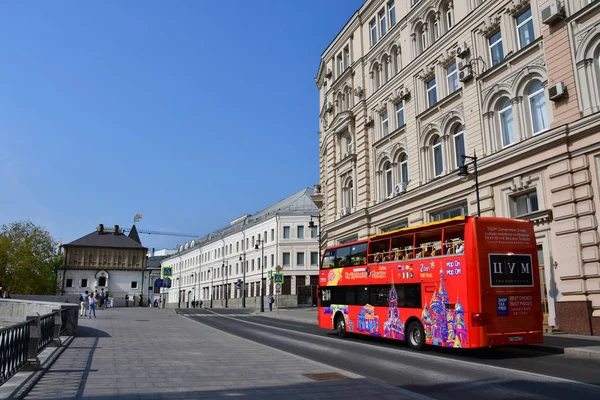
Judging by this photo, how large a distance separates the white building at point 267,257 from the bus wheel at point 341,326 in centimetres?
3568

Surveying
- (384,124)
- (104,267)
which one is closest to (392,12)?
(384,124)

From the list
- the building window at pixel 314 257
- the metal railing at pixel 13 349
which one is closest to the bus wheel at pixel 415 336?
the metal railing at pixel 13 349

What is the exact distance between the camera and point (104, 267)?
333 ft

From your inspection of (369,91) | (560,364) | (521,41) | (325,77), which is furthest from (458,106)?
(325,77)

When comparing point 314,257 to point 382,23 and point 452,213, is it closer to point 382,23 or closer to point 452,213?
point 382,23

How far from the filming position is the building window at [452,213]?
24.5 meters

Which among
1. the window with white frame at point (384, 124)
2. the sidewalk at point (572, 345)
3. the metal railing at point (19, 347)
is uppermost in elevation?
the window with white frame at point (384, 124)

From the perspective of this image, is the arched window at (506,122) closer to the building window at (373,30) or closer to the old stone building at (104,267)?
the building window at (373,30)

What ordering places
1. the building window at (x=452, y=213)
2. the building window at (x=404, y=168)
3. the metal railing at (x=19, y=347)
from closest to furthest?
the metal railing at (x=19, y=347)
the building window at (x=452, y=213)
the building window at (x=404, y=168)

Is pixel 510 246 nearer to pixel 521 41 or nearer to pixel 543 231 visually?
pixel 543 231

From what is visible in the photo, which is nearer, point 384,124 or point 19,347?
point 19,347

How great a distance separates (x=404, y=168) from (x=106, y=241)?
88.7 metres

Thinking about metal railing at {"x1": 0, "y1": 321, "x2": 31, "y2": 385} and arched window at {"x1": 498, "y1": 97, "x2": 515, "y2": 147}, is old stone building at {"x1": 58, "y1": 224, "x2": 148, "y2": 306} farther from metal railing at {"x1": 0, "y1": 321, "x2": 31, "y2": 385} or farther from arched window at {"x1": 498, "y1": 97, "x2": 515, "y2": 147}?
metal railing at {"x1": 0, "y1": 321, "x2": 31, "y2": 385}

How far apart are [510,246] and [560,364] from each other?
11.5 feet
